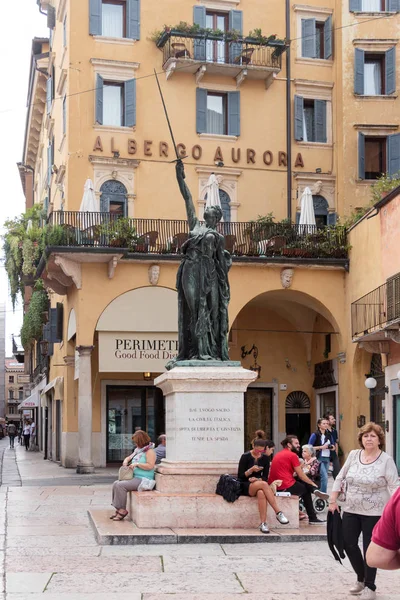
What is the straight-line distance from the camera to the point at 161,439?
17.6 meters

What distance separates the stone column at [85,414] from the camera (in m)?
27.5

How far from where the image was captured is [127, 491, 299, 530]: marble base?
12500 millimetres

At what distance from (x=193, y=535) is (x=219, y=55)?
901 inches

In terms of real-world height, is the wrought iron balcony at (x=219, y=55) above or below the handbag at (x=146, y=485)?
above

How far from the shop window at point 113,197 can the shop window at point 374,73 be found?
8230mm

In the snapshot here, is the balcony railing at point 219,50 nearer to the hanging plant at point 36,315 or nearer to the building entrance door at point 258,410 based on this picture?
the building entrance door at point 258,410

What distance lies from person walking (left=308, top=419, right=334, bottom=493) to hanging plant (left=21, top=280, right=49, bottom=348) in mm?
25098

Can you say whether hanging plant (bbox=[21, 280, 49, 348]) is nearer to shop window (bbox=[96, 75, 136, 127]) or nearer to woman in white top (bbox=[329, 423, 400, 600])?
shop window (bbox=[96, 75, 136, 127])

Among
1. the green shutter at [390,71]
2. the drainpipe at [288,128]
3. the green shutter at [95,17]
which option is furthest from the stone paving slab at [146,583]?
the green shutter at [390,71]

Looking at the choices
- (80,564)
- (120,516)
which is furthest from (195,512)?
(80,564)

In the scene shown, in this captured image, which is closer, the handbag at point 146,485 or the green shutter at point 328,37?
the handbag at point 146,485

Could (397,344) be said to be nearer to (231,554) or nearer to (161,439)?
(161,439)

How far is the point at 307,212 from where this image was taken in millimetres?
30312

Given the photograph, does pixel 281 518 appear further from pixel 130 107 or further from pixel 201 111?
pixel 201 111
